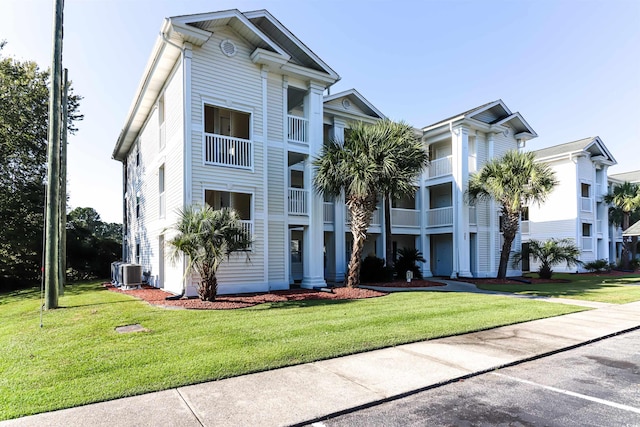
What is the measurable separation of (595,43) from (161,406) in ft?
54.7

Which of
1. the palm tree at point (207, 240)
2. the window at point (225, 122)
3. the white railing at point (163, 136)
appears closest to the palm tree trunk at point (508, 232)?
the window at point (225, 122)

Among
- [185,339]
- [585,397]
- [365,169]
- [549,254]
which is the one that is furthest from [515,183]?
[185,339]

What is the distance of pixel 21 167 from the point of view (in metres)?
23.6

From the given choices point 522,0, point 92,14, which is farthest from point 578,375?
point 92,14

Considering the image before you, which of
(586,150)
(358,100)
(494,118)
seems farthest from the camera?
(586,150)

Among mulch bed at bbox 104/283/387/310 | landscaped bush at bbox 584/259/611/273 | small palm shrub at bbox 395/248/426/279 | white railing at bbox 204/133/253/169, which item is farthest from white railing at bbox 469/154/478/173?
white railing at bbox 204/133/253/169

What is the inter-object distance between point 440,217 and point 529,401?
18.0 meters

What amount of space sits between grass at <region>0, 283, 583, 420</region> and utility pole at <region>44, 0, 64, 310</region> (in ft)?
2.60

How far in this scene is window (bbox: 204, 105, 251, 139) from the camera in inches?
590

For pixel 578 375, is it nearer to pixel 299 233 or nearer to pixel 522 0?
pixel 522 0

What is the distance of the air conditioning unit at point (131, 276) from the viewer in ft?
49.3

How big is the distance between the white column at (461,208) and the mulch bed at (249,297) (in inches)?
353

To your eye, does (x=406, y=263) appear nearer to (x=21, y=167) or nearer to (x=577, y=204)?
(x=577, y=204)

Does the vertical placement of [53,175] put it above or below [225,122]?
below
